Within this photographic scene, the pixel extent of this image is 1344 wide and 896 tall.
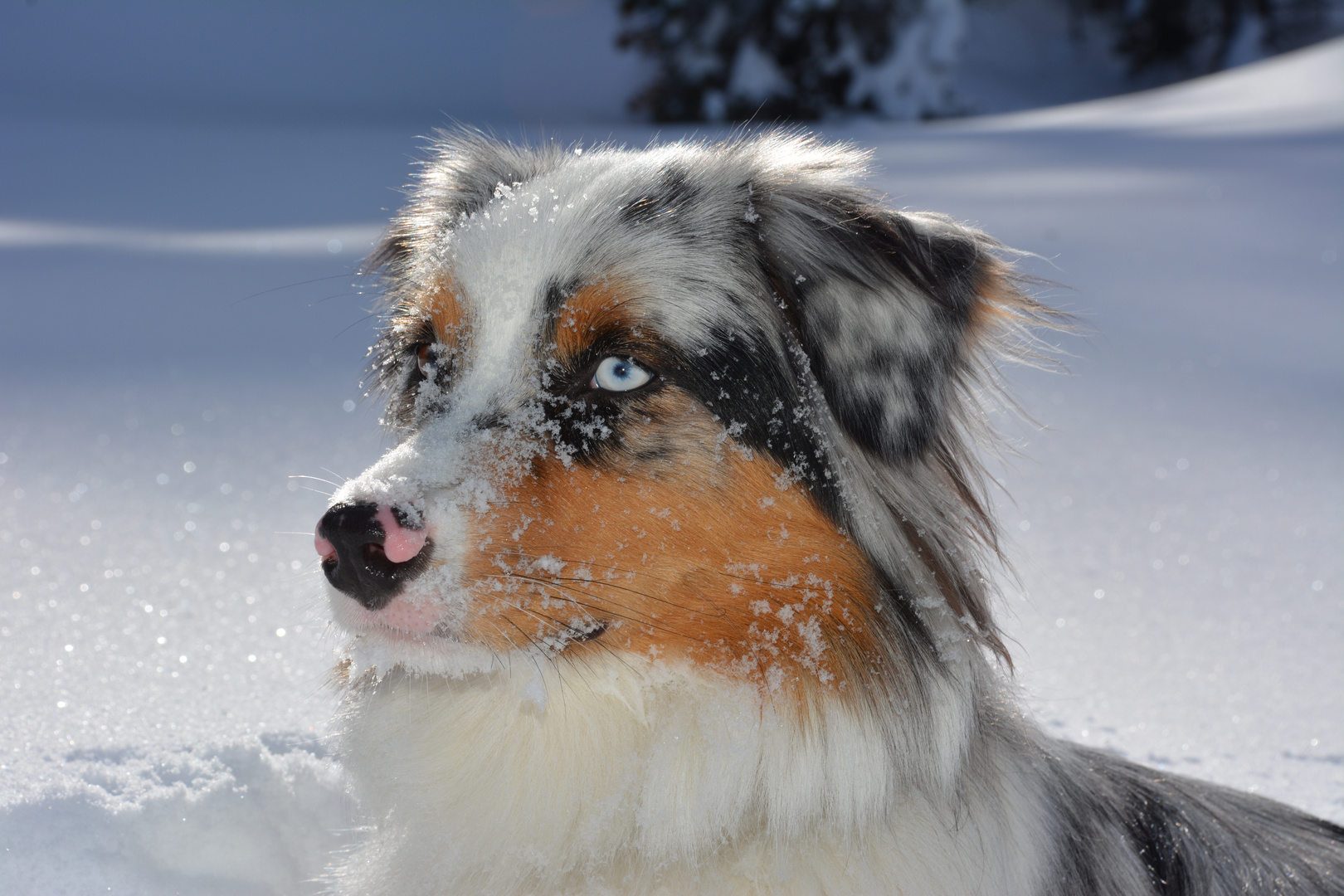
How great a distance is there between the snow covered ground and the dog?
29 centimetres

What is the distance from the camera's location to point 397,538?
5.70 ft

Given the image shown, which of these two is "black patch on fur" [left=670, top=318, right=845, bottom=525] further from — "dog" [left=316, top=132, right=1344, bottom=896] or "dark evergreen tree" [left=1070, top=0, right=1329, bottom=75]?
"dark evergreen tree" [left=1070, top=0, right=1329, bottom=75]

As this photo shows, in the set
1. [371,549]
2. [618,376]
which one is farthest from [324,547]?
[618,376]

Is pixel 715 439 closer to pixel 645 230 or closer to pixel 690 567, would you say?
pixel 690 567

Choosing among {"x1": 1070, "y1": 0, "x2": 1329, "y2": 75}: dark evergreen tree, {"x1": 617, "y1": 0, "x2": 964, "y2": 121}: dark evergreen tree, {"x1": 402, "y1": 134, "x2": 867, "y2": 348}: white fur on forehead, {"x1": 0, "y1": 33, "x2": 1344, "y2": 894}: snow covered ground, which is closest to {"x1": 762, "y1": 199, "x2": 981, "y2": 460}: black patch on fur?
{"x1": 402, "y1": 134, "x2": 867, "y2": 348}: white fur on forehead

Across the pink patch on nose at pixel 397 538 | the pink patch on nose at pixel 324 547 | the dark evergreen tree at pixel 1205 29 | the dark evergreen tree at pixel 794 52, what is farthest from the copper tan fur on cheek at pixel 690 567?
the dark evergreen tree at pixel 1205 29

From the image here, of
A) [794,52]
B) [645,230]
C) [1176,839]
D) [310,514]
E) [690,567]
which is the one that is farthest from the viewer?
[794,52]

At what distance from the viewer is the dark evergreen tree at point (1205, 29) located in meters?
27.4

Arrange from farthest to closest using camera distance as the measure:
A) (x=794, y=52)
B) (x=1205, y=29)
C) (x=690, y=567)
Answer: (x=1205, y=29) → (x=794, y=52) → (x=690, y=567)

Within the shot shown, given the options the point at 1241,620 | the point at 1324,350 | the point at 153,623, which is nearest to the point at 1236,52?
the point at 1324,350

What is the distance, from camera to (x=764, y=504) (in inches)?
79.5

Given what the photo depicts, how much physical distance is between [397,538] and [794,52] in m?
18.9

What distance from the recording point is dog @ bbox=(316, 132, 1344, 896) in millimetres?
1943

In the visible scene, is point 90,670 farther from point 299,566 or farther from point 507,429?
point 507,429
